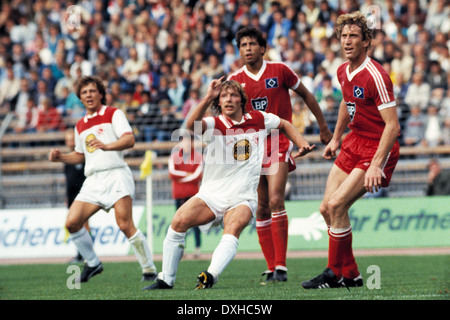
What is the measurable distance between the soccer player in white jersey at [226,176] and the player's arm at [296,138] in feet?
0.03

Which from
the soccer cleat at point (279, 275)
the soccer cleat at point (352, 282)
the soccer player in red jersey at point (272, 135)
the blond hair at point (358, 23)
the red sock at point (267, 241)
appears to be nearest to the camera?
the blond hair at point (358, 23)

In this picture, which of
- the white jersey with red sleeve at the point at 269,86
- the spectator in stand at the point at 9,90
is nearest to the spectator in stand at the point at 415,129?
the white jersey with red sleeve at the point at 269,86

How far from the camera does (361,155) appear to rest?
25.5ft

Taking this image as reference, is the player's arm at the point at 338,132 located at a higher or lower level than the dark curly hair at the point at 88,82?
lower

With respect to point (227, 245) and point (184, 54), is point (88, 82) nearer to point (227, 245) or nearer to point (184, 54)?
point (227, 245)

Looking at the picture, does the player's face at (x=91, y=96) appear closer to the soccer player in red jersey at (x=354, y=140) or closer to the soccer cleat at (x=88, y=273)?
the soccer cleat at (x=88, y=273)

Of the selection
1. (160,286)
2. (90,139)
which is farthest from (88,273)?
(160,286)

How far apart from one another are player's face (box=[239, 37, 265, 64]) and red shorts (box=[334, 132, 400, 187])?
63.8 inches

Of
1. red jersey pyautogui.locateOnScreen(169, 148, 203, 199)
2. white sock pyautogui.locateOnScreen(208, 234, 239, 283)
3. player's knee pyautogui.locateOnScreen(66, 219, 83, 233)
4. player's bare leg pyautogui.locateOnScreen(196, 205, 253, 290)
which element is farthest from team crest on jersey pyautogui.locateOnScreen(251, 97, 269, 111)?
red jersey pyautogui.locateOnScreen(169, 148, 203, 199)

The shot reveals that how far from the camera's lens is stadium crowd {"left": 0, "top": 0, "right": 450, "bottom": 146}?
53.9 feet

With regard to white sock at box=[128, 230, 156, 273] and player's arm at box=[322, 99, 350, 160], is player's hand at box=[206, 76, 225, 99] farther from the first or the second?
white sock at box=[128, 230, 156, 273]

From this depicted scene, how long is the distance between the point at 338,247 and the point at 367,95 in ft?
5.00

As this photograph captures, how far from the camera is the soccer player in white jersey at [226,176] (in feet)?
24.8
